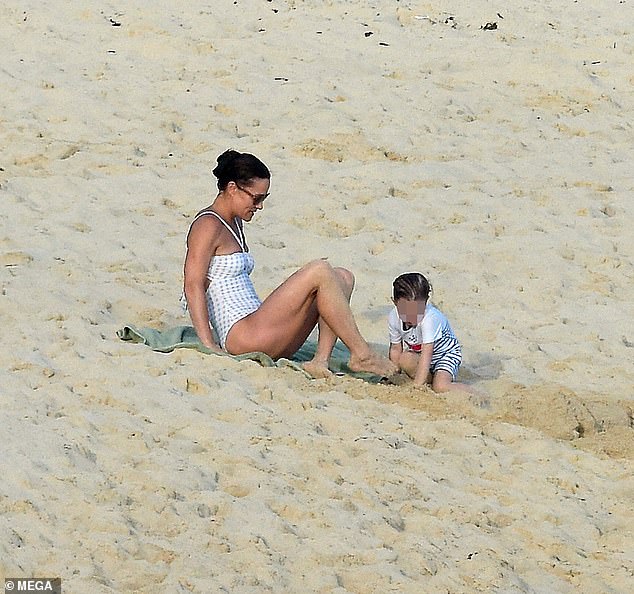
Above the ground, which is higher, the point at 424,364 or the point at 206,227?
the point at 206,227

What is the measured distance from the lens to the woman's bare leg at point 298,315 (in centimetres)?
548

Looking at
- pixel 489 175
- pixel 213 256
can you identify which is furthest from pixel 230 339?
pixel 489 175

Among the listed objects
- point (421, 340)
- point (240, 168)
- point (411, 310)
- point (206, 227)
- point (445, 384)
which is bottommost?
point (445, 384)

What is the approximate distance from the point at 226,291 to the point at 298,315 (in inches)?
15.1

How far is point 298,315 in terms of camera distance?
5512mm

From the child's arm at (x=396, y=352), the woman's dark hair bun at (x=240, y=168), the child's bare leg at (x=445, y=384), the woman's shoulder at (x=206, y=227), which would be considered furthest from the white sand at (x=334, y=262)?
the woman's dark hair bun at (x=240, y=168)

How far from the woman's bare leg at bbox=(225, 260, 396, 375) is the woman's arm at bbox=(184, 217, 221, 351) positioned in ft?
0.45

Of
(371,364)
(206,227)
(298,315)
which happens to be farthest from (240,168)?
(371,364)

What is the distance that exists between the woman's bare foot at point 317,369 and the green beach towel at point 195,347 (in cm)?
4

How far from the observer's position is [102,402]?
4.80 m

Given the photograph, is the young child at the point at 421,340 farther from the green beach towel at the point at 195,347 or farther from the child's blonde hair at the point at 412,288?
the green beach towel at the point at 195,347

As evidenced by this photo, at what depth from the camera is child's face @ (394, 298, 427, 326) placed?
219 inches

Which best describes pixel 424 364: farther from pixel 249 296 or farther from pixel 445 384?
pixel 249 296

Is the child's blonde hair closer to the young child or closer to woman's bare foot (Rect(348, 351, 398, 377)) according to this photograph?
the young child
